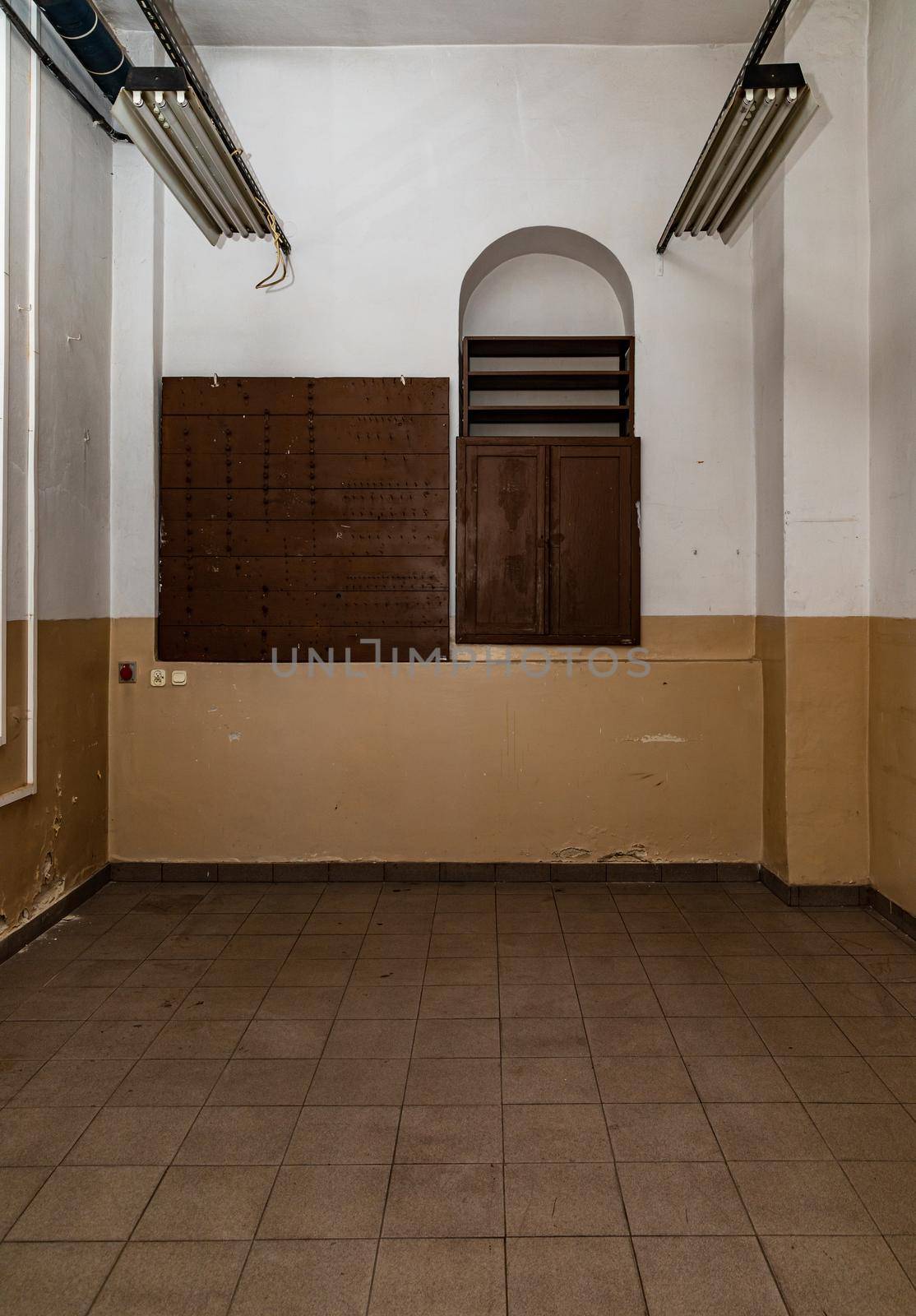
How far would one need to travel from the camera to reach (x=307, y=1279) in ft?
5.07

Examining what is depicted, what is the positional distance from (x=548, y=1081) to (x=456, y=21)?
4.44 m

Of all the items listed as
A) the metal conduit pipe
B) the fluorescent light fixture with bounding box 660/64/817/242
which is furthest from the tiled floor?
the metal conduit pipe

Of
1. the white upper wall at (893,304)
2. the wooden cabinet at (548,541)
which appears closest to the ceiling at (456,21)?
the white upper wall at (893,304)

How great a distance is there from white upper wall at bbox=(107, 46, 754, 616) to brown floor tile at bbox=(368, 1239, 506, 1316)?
306 cm

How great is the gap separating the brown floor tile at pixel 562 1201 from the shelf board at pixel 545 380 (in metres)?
3.25

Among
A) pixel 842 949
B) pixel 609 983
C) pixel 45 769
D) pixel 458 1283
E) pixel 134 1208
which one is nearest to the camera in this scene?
pixel 458 1283

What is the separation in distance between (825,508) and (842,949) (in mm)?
1896

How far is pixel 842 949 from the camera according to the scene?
3.07 m

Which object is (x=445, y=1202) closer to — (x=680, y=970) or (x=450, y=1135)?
(x=450, y=1135)

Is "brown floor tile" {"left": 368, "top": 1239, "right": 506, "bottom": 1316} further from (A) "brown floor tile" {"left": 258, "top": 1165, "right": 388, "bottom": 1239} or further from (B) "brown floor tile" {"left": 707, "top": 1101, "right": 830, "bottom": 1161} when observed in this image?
(B) "brown floor tile" {"left": 707, "top": 1101, "right": 830, "bottom": 1161}

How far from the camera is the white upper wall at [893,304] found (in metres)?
3.25

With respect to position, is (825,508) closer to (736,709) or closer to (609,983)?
(736,709)

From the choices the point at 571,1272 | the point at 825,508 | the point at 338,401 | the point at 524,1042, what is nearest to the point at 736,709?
the point at 825,508

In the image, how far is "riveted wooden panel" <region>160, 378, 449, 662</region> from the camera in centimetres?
387
